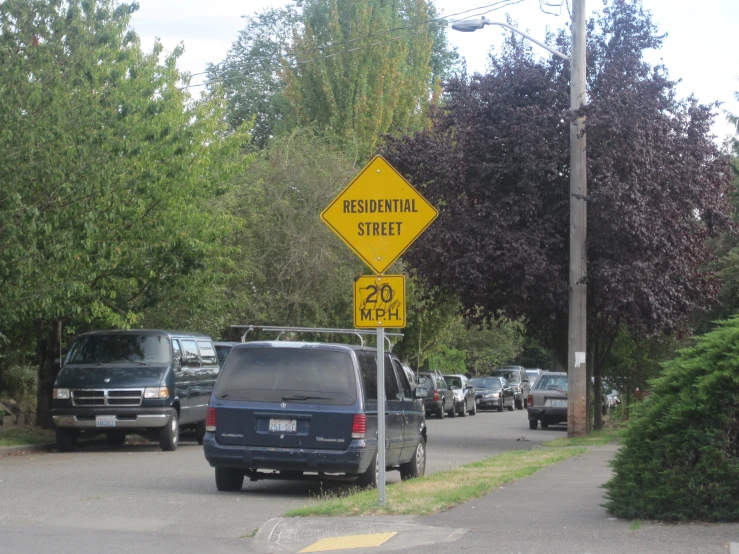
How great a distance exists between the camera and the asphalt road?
9.03 meters

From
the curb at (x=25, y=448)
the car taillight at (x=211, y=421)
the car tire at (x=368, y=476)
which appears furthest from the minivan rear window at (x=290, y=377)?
the curb at (x=25, y=448)

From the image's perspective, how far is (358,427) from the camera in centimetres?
1184

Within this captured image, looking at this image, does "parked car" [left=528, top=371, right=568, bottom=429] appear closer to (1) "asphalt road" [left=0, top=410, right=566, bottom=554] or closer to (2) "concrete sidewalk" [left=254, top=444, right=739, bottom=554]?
(1) "asphalt road" [left=0, top=410, right=566, bottom=554]

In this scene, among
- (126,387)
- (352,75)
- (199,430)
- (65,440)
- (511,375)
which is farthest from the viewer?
(511,375)

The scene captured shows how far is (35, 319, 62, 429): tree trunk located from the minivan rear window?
9953 millimetres

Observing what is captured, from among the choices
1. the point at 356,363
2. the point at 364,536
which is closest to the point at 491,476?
the point at 356,363

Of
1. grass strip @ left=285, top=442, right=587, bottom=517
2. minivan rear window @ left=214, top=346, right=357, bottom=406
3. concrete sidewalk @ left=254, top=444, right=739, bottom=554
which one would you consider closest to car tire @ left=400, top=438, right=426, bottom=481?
grass strip @ left=285, top=442, right=587, bottom=517

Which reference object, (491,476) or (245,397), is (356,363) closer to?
(245,397)

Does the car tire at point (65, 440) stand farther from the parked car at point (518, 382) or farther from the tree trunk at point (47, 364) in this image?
the parked car at point (518, 382)

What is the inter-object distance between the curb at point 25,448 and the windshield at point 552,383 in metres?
15.2

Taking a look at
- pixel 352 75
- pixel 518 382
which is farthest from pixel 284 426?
pixel 518 382

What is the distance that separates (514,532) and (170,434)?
10890 millimetres

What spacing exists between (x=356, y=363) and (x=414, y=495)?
1.90 m

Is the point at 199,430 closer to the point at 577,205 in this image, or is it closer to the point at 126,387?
the point at 126,387
